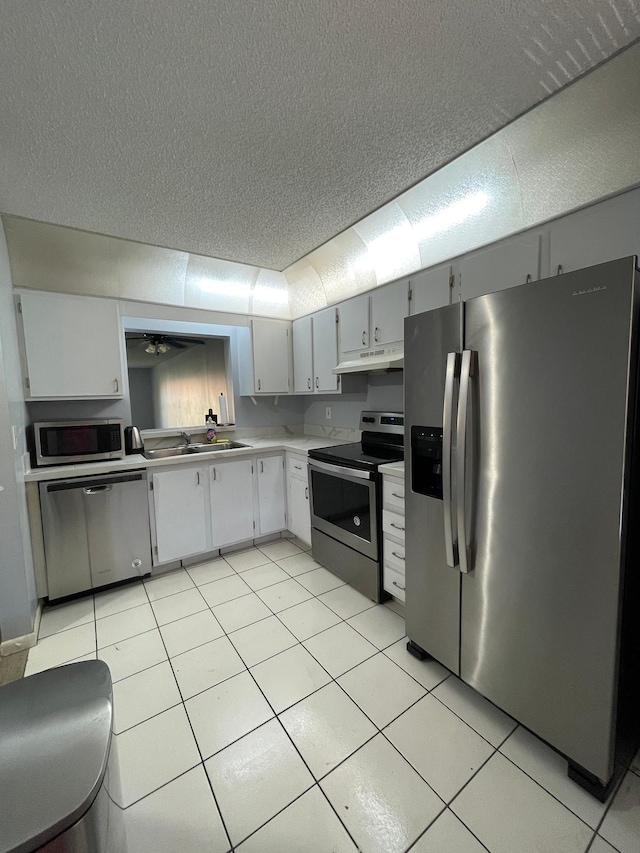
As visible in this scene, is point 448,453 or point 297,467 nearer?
point 448,453

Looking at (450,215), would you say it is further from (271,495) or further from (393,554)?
(271,495)

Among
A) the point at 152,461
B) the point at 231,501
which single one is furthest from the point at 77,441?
the point at 231,501

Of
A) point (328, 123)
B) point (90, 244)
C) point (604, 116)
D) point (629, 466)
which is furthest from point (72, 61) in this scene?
point (629, 466)

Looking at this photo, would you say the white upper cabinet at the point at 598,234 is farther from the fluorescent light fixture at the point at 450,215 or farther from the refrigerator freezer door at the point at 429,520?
the refrigerator freezer door at the point at 429,520

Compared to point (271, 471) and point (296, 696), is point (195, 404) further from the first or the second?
point (296, 696)

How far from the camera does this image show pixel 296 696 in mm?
1674

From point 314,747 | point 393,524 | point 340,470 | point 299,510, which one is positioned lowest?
point 314,747

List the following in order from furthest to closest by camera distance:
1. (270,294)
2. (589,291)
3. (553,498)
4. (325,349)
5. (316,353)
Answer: (270,294) < (316,353) < (325,349) < (553,498) < (589,291)

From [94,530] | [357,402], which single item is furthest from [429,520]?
[94,530]

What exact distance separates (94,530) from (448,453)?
2491 mm

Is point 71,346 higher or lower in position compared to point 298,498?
higher

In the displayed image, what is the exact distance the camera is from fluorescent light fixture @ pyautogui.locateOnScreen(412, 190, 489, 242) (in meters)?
2.08

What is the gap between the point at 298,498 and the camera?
3207mm

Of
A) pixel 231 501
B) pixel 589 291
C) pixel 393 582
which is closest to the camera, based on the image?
pixel 589 291
